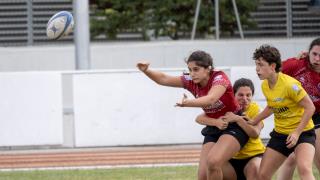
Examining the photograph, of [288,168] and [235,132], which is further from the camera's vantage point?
[288,168]

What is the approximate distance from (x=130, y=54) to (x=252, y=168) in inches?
545

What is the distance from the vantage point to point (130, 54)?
23.2m

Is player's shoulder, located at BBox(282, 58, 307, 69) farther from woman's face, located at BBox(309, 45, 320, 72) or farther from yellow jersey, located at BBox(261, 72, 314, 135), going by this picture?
yellow jersey, located at BBox(261, 72, 314, 135)

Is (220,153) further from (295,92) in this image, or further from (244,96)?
(295,92)

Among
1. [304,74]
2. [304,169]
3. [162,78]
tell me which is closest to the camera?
[304,169]

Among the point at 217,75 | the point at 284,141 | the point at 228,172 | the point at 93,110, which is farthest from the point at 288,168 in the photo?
the point at 93,110

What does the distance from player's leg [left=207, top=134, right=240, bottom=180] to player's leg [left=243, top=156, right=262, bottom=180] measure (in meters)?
0.33

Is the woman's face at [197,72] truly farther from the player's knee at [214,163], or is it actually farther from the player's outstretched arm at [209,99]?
the player's knee at [214,163]

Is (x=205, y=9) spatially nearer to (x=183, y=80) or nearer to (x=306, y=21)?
(x=306, y=21)

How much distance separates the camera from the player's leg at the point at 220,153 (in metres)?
9.13

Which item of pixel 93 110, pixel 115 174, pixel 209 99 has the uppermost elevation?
pixel 209 99

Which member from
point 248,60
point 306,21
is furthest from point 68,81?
point 306,21

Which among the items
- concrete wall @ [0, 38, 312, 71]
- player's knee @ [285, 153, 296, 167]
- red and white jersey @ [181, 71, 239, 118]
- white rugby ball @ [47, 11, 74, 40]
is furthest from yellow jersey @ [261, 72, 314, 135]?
concrete wall @ [0, 38, 312, 71]

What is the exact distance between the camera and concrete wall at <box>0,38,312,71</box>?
22922 mm
